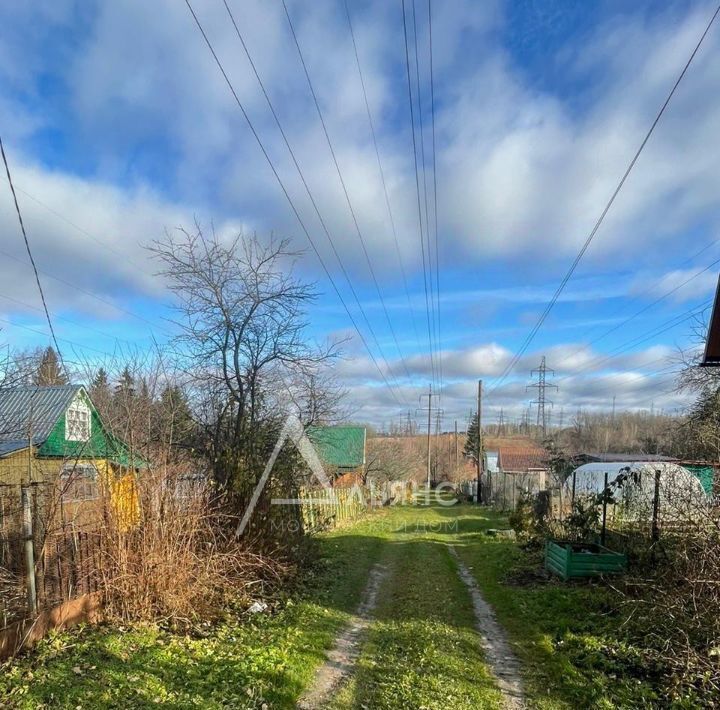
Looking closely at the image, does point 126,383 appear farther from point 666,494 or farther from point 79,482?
point 666,494

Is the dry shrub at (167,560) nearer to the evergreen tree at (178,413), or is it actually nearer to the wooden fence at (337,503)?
the evergreen tree at (178,413)

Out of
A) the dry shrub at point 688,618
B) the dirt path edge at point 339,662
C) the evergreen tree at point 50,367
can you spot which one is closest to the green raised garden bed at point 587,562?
the dry shrub at point 688,618

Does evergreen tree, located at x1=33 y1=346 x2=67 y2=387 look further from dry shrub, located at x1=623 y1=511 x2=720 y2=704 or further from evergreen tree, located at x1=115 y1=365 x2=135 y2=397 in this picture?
dry shrub, located at x1=623 y1=511 x2=720 y2=704

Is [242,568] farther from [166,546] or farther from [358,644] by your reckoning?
[358,644]

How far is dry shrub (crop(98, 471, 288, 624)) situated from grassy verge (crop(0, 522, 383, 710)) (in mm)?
392

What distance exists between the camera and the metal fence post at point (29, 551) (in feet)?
17.3

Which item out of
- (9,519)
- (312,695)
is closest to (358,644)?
(312,695)

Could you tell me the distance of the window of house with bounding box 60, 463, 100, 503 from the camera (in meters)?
5.87

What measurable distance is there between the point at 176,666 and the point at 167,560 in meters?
1.55

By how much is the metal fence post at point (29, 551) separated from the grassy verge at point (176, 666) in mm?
510

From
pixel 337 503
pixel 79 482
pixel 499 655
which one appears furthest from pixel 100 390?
pixel 337 503

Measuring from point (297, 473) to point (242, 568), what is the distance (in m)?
2.44

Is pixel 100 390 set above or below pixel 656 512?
above

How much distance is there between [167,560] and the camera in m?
6.10
